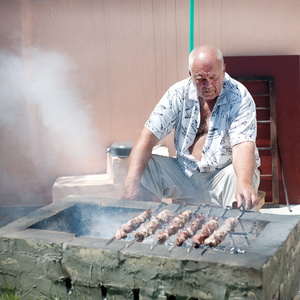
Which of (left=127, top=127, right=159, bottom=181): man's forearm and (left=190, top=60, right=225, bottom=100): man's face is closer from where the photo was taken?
(left=190, top=60, right=225, bottom=100): man's face

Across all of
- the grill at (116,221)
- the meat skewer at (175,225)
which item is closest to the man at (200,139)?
the grill at (116,221)

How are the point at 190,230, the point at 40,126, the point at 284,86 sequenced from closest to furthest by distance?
the point at 190,230 → the point at 284,86 → the point at 40,126

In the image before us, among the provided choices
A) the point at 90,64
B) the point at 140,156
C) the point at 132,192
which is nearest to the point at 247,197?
the point at 132,192

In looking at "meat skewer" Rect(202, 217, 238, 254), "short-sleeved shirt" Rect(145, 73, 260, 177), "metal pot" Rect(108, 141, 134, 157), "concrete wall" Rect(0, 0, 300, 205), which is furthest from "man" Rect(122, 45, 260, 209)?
"concrete wall" Rect(0, 0, 300, 205)

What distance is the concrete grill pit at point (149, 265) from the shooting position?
2.68 metres

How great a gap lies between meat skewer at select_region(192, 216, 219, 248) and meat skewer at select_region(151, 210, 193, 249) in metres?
0.18

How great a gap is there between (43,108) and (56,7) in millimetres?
1516

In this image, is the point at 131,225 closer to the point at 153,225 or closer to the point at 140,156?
the point at 153,225

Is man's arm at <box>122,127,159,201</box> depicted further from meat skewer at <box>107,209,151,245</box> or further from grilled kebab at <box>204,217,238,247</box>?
grilled kebab at <box>204,217,238,247</box>

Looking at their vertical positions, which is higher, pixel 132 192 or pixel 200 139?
pixel 200 139

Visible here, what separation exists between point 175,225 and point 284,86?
417 centimetres

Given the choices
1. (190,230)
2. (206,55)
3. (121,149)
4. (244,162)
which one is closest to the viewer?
(190,230)

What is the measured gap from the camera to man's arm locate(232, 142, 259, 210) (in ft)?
11.8

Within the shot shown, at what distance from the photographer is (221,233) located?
313 cm
